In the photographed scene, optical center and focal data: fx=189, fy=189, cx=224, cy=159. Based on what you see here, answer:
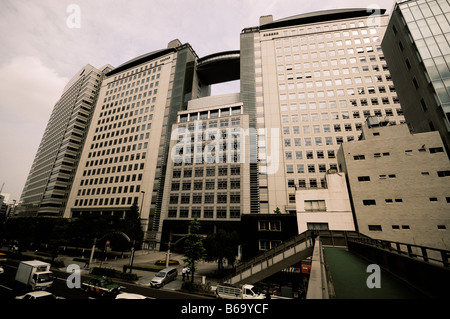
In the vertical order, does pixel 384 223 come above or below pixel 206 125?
below

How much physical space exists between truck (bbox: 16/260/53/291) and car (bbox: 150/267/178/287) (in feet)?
35.8

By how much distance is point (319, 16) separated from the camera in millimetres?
68562

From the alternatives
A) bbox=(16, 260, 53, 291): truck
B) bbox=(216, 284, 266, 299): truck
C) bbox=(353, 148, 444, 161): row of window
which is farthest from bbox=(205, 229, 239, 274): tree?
bbox=(353, 148, 444, 161): row of window

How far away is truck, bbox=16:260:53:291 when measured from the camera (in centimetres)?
1945

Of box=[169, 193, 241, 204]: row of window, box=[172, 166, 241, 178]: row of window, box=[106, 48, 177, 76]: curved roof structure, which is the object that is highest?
box=[106, 48, 177, 76]: curved roof structure

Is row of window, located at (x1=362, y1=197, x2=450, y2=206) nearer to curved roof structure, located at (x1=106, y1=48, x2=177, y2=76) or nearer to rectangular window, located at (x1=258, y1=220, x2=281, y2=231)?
rectangular window, located at (x1=258, y1=220, x2=281, y2=231)

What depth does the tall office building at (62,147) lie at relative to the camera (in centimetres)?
8294

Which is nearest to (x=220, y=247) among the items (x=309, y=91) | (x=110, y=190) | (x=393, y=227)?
(x=393, y=227)

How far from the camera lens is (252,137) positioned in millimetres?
58500

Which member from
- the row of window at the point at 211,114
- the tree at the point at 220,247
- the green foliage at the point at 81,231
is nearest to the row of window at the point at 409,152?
the tree at the point at 220,247

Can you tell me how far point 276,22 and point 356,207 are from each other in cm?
7217
